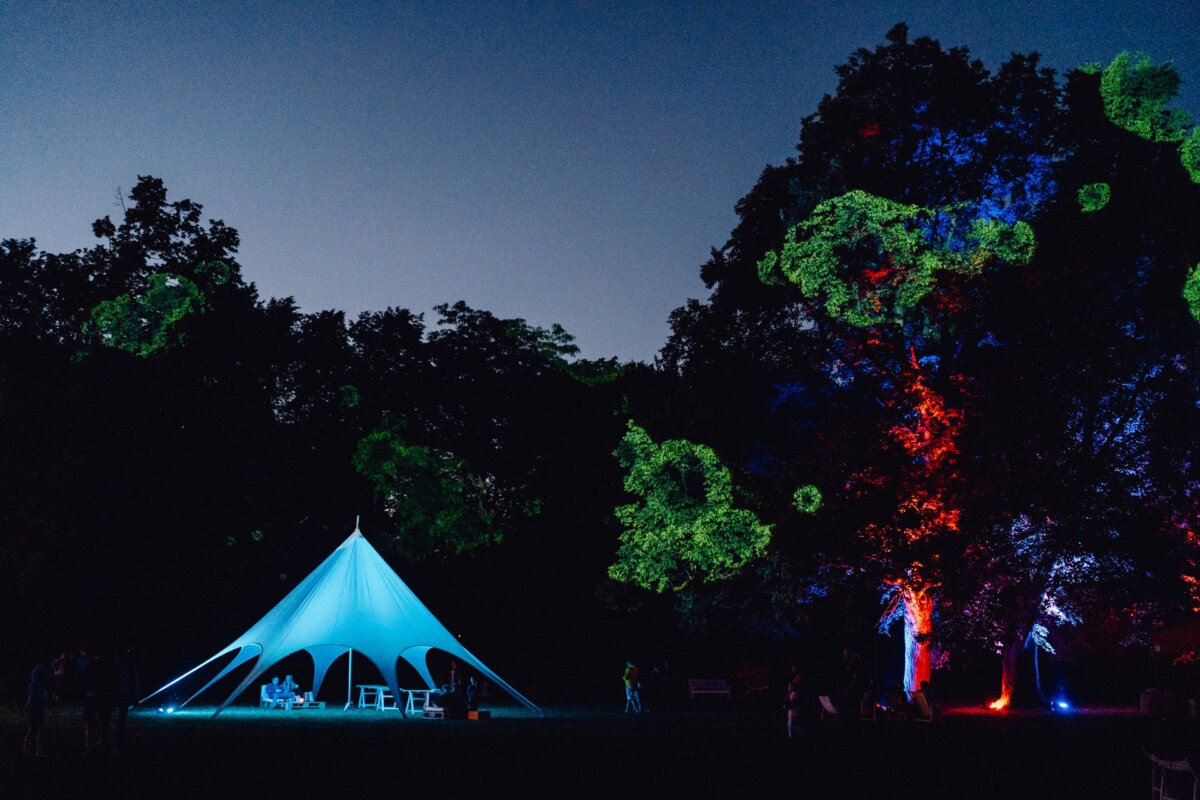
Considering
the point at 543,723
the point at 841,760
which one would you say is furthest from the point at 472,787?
the point at 543,723

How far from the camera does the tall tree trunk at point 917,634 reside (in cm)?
2770

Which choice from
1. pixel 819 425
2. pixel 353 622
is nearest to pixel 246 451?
pixel 353 622

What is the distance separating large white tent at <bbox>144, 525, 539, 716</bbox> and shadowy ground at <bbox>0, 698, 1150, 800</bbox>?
1.31m

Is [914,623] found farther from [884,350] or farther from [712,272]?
[712,272]

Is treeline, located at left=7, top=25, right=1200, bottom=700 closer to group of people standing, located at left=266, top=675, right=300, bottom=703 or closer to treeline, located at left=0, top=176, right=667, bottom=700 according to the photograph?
treeline, located at left=0, top=176, right=667, bottom=700

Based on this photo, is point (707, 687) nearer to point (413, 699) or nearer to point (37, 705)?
point (413, 699)

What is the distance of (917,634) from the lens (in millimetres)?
27969

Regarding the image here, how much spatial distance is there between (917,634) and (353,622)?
12330 mm

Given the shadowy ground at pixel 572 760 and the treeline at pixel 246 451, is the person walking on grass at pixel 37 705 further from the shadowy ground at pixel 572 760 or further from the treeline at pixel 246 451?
the treeline at pixel 246 451

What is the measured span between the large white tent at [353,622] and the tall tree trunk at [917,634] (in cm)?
886

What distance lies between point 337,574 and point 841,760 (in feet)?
44.6

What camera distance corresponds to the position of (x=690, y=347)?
3023 centimetres

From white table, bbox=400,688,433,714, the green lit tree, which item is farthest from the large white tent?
the green lit tree

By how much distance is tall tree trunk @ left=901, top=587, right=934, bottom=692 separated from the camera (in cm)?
2770
